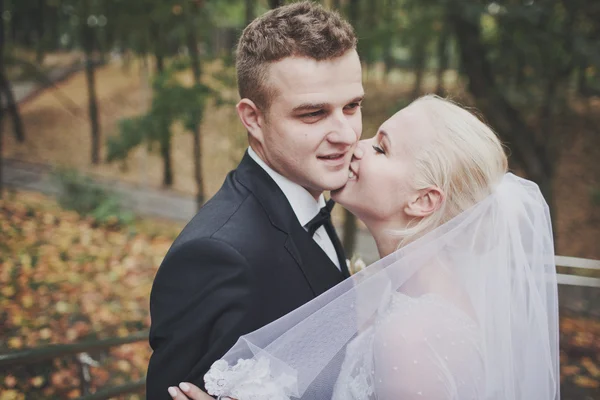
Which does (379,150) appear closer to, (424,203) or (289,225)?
(424,203)

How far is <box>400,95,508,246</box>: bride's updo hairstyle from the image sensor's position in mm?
2215

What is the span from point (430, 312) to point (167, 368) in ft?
3.31

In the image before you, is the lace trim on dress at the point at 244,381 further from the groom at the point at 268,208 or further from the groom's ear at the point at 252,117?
the groom's ear at the point at 252,117

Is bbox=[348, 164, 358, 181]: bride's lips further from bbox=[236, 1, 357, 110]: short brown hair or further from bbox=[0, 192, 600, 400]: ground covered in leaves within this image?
bbox=[0, 192, 600, 400]: ground covered in leaves

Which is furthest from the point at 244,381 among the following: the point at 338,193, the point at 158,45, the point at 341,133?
the point at 158,45

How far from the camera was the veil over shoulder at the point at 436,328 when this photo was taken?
76.1 inches

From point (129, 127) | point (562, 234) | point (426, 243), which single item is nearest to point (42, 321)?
point (129, 127)

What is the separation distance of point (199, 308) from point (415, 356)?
0.79 metres

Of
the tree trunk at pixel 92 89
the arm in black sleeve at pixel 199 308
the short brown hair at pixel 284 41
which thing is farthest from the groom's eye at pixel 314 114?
the tree trunk at pixel 92 89

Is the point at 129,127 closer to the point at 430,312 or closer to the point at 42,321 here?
the point at 42,321

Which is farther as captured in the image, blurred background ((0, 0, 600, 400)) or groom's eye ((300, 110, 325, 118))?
blurred background ((0, 0, 600, 400))

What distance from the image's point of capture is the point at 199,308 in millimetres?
1941

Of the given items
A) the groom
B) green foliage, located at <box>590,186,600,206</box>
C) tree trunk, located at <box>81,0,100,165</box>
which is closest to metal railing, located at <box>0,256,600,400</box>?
the groom

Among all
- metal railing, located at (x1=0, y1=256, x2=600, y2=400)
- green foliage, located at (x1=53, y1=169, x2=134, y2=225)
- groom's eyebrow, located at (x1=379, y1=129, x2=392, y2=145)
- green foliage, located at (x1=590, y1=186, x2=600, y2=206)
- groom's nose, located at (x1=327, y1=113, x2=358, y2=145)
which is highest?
groom's nose, located at (x1=327, y1=113, x2=358, y2=145)
